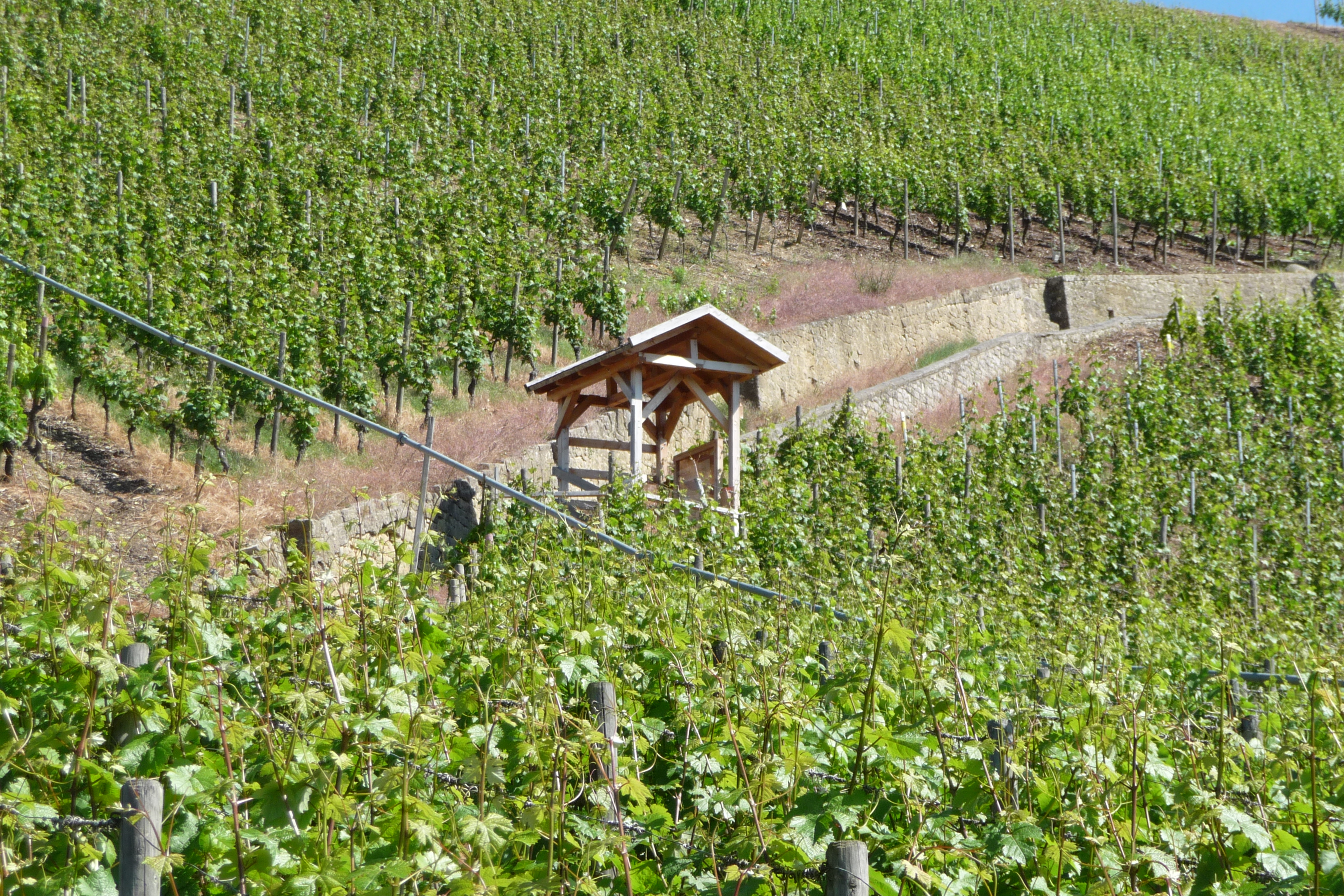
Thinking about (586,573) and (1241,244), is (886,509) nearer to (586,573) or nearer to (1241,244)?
(586,573)

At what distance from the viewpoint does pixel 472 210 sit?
2045 cm

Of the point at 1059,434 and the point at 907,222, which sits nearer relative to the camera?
the point at 1059,434

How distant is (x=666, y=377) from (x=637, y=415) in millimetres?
821

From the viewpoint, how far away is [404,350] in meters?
16.0

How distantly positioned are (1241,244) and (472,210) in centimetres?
2329

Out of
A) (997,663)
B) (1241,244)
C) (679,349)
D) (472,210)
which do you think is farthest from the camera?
(1241,244)

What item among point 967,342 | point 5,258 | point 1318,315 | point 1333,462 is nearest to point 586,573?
point 5,258

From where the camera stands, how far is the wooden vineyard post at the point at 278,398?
542 inches

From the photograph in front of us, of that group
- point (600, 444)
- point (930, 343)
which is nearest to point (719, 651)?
point (600, 444)

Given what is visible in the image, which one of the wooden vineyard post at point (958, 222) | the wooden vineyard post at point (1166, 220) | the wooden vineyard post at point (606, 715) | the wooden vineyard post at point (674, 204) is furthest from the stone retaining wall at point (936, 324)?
the wooden vineyard post at point (606, 715)

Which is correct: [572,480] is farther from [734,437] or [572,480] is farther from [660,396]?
[734,437]

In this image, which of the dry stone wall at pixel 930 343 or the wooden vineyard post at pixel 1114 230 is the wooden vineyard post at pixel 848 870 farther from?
the wooden vineyard post at pixel 1114 230

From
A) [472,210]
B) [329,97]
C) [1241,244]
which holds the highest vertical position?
[329,97]

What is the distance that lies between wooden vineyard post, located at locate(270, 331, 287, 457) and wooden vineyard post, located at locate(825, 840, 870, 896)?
494 inches
